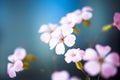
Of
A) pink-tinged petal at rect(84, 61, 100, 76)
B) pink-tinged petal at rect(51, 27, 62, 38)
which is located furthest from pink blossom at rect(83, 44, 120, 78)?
pink-tinged petal at rect(51, 27, 62, 38)

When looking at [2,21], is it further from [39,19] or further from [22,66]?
[22,66]

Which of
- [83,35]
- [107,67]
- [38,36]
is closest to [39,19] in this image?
[38,36]

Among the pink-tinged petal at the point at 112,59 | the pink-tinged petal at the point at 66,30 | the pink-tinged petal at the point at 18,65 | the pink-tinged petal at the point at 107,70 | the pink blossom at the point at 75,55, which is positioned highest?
the pink-tinged petal at the point at 66,30

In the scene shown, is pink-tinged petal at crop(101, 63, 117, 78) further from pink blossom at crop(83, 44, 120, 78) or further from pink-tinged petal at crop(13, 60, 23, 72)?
pink-tinged petal at crop(13, 60, 23, 72)

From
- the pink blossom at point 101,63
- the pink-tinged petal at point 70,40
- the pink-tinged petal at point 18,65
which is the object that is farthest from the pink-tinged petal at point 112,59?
the pink-tinged petal at point 18,65

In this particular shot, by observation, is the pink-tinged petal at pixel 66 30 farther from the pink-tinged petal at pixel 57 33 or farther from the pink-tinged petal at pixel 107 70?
the pink-tinged petal at pixel 107 70

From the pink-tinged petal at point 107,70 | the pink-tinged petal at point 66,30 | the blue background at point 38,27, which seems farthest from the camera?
the blue background at point 38,27

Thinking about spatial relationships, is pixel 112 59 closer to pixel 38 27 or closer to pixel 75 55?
pixel 75 55

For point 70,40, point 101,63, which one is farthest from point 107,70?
point 70,40
